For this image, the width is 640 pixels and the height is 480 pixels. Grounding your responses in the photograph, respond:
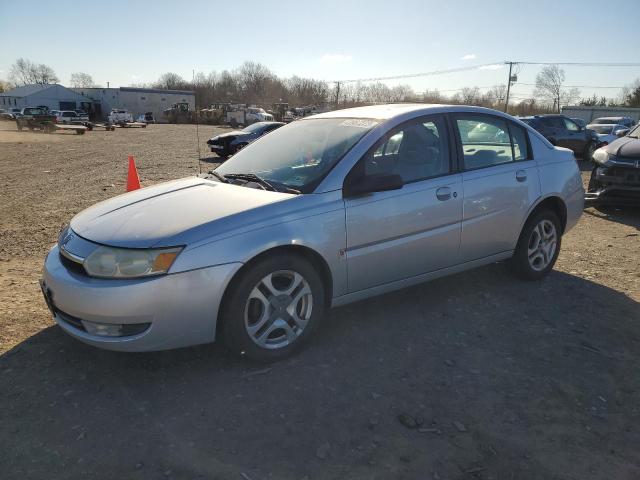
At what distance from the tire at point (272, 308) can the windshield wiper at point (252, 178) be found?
1.99 ft

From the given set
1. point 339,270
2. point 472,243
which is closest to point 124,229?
point 339,270

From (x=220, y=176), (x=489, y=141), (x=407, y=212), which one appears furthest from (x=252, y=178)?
(x=489, y=141)

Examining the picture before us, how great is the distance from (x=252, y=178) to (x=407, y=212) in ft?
3.89

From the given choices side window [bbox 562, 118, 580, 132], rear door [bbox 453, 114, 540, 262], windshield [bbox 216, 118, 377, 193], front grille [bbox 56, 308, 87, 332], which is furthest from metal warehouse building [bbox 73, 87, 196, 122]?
front grille [bbox 56, 308, 87, 332]

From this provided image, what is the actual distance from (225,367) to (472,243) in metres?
2.25

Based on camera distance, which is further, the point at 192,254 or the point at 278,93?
the point at 278,93

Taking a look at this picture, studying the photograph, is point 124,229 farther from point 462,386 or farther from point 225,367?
point 462,386

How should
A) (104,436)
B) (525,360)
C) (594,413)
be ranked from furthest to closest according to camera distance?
(525,360), (594,413), (104,436)

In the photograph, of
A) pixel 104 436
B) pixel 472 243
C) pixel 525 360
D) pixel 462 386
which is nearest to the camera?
pixel 104 436

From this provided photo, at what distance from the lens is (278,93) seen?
111 meters

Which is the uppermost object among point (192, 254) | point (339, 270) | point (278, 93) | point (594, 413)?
point (278, 93)

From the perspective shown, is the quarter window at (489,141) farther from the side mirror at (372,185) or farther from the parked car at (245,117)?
the parked car at (245,117)

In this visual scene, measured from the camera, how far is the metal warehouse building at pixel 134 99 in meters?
77.0

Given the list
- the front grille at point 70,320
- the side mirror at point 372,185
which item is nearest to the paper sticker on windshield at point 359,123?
the side mirror at point 372,185
